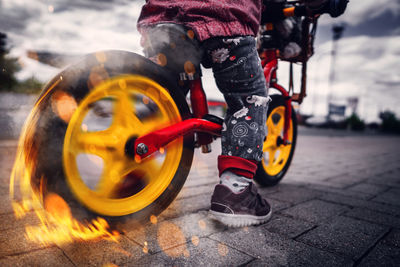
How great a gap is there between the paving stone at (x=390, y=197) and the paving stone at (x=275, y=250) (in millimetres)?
1227

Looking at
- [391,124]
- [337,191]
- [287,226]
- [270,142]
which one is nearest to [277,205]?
[287,226]

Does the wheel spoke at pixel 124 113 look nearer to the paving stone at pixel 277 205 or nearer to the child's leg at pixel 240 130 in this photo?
the child's leg at pixel 240 130

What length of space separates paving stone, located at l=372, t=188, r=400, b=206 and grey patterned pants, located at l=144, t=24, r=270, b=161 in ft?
4.26

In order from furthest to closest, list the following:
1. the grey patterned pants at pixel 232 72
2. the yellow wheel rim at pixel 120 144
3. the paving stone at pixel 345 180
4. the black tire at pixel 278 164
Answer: the paving stone at pixel 345 180 < the black tire at pixel 278 164 < the grey patterned pants at pixel 232 72 < the yellow wheel rim at pixel 120 144

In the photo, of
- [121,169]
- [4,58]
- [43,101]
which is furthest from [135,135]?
[4,58]

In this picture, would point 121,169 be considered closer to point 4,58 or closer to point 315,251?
point 315,251

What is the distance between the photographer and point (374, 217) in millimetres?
1599

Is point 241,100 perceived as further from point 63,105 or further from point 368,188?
point 368,188

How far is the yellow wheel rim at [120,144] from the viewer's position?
0.99 meters

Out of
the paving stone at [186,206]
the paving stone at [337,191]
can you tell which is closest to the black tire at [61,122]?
the paving stone at [186,206]

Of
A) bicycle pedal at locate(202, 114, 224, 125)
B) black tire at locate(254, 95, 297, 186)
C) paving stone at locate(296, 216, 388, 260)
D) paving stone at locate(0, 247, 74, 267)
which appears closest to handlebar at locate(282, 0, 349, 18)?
black tire at locate(254, 95, 297, 186)

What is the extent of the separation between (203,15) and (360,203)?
1.65 meters

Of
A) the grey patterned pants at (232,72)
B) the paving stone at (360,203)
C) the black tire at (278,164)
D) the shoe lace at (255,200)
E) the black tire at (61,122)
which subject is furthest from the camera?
the black tire at (278,164)

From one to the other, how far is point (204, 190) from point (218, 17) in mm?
1228
